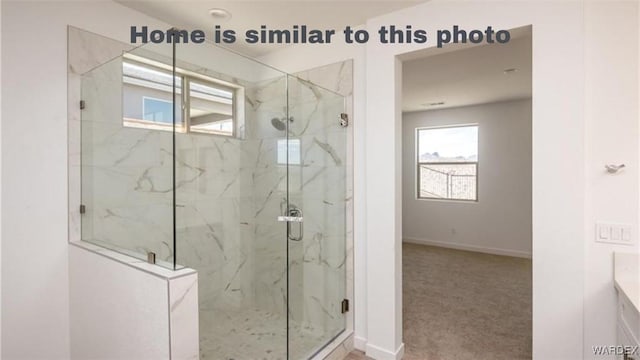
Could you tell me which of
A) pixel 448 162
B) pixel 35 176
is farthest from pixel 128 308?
pixel 448 162

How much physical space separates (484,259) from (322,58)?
14.2 feet

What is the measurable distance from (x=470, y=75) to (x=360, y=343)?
132 inches

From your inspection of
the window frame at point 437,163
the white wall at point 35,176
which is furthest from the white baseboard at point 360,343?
the window frame at point 437,163

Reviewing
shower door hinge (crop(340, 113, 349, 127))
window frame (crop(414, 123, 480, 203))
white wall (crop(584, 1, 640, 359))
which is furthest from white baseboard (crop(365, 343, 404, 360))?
window frame (crop(414, 123, 480, 203))

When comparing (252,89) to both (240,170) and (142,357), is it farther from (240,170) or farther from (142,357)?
(142,357)

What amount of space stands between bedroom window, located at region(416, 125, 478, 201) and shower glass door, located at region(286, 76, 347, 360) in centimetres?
404

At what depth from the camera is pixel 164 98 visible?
226 centimetres

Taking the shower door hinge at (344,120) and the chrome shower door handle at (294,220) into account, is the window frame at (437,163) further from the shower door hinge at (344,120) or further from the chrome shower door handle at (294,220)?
the chrome shower door handle at (294,220)

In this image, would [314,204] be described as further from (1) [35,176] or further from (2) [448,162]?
(2) [448,162]

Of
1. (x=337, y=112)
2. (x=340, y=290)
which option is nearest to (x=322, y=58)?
(x=337, y=112)

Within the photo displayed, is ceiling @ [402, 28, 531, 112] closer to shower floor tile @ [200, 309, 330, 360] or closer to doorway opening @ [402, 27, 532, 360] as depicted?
doorway opening @ [402, 27, 532, 360]

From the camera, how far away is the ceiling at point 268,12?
2.24m

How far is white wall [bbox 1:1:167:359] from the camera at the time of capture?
186 centimetres

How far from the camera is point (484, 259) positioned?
205 inches
